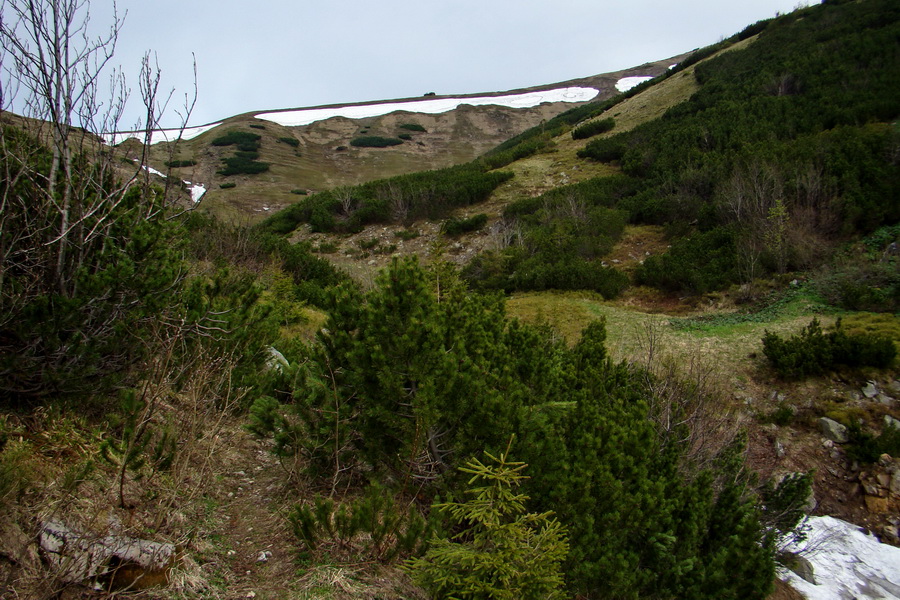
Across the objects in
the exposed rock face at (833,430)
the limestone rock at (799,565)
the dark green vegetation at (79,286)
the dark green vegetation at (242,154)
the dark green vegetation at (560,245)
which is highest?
the dark green vegetation at (242,154)

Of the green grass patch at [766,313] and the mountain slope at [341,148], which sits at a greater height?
the mountain slope at [341,148]

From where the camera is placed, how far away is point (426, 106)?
46.4 meters

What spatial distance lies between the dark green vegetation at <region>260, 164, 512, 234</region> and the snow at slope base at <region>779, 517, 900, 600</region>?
17462 millimetres

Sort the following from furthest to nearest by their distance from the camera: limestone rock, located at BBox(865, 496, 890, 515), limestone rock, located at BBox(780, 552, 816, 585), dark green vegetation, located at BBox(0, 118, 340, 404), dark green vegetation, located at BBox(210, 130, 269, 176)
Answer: dark green vegetation, located at BBox(210, 130, 269, 176) < limestone rock, located at BBox(865, 496, 890, 515) < limestone rock, located at BBox(780, 552, 816, 585) < dark green vegetation, located at BBox(0, 118, 340, 404)

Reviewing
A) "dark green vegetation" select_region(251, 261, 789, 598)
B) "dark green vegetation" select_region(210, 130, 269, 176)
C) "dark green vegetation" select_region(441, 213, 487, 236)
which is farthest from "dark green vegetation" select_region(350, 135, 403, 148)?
"dark green vegetation" select_region(251, 261, 789, 598)

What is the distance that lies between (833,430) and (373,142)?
3441 cm

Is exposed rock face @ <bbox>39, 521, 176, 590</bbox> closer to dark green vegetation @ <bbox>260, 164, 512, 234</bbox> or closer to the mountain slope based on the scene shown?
dark green vegetation @ <bbox>260, 164, 512, 234</bbox>

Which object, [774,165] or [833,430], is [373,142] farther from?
[833,430]

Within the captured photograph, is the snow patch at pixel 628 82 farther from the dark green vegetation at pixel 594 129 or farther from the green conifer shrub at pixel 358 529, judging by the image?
the green conifer shrub at pixel 358 529

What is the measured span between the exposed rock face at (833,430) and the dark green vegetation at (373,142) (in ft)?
111

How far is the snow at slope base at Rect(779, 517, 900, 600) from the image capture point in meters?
4.29

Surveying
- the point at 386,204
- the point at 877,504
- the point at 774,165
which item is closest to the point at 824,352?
the point at 877,504

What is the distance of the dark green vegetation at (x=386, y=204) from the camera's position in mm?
20312

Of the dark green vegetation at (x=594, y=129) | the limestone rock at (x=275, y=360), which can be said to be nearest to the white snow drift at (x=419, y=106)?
the dark green vegetation at (x=594, y=129)
